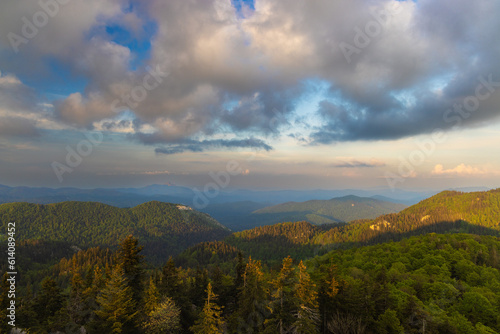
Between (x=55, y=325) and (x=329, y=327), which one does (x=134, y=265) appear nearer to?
(x=55, y=325)

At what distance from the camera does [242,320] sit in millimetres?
39750

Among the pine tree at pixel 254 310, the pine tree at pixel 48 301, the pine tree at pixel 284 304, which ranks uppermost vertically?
the pine tree at pixel 284 304

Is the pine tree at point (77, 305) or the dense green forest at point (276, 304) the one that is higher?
the dense green forest at point (276, 304)

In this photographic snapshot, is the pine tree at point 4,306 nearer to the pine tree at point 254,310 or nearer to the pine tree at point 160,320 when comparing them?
the pine tree at point 160,320

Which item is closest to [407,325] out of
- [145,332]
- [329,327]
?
[329,327]

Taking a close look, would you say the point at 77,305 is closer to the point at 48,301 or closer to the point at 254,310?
the point at 48,301

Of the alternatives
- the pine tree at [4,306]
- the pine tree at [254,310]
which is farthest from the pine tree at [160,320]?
the pine tree at [4,306]

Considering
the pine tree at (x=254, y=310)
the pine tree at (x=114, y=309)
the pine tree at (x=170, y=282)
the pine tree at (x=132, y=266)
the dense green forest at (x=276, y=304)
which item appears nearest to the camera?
the pine tree at (x=114, y=309)

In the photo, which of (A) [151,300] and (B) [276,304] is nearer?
(B) [276,304]

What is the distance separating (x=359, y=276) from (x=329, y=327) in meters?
29.1

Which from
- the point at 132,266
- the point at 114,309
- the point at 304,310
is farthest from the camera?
the point at 132,266

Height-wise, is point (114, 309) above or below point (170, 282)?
above

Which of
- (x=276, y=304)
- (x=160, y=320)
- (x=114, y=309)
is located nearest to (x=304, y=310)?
→ (x=276, y=304)

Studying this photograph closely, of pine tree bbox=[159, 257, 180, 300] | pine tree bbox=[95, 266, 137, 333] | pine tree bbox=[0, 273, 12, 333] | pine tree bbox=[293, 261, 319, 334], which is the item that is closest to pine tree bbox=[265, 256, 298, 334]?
pine tree bbox=[293, 261, 319, 334]
